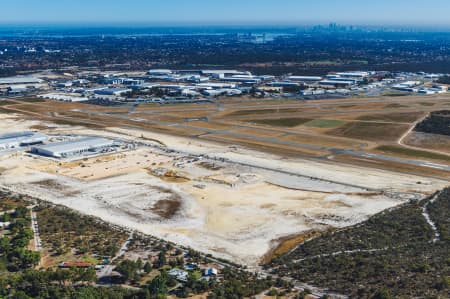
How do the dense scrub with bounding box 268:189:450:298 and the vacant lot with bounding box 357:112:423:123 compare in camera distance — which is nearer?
the dense scrub with bounding box 268:189:450:298

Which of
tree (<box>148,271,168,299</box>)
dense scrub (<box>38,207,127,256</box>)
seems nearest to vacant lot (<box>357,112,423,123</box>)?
dense scrub (<box>38,207,127,256</box>)

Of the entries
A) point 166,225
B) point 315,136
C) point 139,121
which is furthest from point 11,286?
point 139,121

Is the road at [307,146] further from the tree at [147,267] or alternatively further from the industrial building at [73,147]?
the tree at [147,267]

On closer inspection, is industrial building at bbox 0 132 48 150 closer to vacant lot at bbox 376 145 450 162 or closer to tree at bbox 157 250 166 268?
tree at bbox 157 250 166 268

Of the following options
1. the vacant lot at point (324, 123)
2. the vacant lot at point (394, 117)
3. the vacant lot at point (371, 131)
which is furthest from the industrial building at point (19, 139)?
the vacant lot at point (394, 117)

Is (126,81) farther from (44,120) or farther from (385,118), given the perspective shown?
(385,118)
